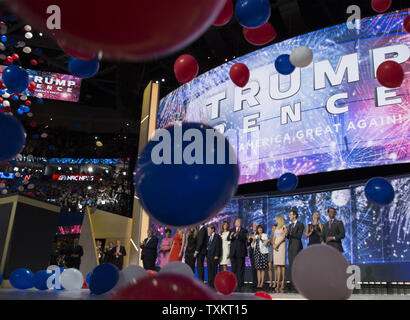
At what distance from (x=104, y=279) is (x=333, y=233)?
182 inches

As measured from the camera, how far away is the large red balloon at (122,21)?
54.5 inches

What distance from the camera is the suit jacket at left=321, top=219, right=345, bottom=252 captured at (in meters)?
6.49

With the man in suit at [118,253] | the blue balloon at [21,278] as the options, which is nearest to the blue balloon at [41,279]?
the blue balloon at [21,278]

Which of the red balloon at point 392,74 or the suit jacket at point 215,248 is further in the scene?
the suit jacket at point 215,248

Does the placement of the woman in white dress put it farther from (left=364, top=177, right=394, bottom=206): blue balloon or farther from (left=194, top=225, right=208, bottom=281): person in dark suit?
(left=364, top=177, right=394, bottom=206): blue balloon

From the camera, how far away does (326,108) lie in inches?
292

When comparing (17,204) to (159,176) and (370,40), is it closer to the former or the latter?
(159,176)

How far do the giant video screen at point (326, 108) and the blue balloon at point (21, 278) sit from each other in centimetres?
492

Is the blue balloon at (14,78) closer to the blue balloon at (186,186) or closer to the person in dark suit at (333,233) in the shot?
the blue balloon at (186,186)

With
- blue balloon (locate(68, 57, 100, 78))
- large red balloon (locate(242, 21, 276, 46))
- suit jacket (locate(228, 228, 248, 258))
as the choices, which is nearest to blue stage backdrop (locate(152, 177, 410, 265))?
suit jacket (locate(228, 228, 248, 258))

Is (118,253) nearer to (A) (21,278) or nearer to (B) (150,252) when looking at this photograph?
(B) (150,252)

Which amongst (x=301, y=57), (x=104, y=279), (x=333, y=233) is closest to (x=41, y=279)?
(x=104, y=279)

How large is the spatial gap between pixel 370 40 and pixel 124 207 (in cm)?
1237

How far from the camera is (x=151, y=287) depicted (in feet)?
6.70
